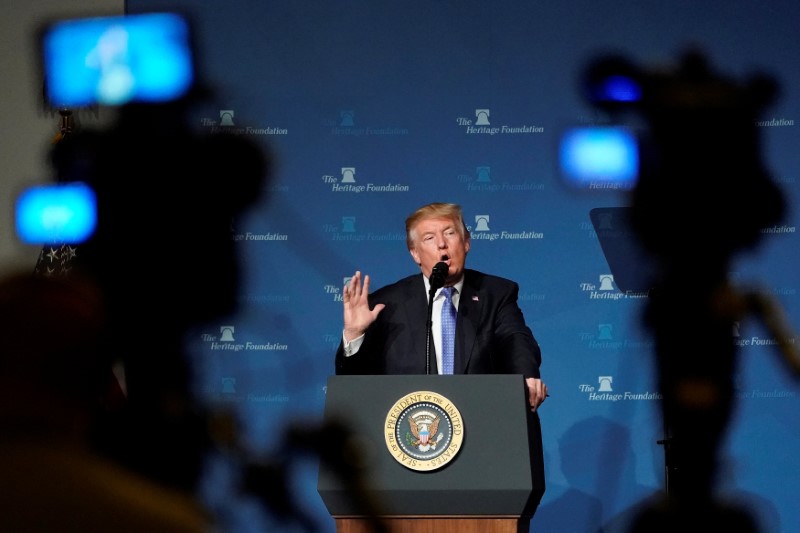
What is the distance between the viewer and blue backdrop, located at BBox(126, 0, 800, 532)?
246 inches

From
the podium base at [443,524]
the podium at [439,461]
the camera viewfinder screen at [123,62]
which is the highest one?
the camera viewfinder screen at [123,62]

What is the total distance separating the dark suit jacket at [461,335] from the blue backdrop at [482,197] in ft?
6.92

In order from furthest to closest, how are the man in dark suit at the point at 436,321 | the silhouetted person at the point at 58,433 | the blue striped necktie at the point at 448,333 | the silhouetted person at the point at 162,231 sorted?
the silhouetted person at the point at 162,231 → the blue striped necktie at the point at 448,333 → the man in dark suit at the point at 436,321 → the silhouetted person at the point at 58,433

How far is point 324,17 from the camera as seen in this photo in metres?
6.70

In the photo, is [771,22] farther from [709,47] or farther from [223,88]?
[223,88]

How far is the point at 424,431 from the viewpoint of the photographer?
3.14 metres

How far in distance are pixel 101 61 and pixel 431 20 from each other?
6.88 ft

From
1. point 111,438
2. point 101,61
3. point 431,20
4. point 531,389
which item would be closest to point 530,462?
point 531,389

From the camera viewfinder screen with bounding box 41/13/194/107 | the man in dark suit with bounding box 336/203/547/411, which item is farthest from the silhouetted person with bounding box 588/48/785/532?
the camera viewfinder screen with bounding box 41/13/194/107

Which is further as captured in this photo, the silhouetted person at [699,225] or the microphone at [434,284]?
the silhouetted person at [699,225]

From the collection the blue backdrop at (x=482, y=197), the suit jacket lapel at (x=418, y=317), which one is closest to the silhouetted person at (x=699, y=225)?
the blue backdrop at (x=482, y=197)

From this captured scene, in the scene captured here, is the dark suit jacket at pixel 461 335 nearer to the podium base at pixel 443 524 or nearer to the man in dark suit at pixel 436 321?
the man in dark suit at pixel 436 321

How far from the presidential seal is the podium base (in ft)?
0.52

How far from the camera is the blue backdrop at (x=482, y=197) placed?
625 cm
